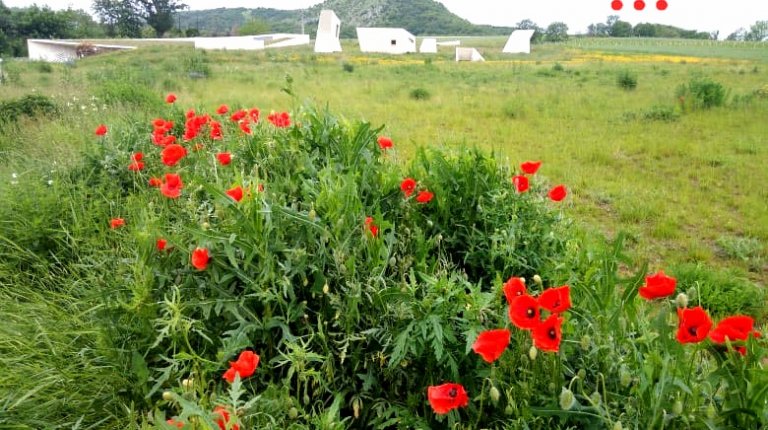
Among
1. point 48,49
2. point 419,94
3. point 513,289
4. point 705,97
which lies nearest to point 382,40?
point 48,49

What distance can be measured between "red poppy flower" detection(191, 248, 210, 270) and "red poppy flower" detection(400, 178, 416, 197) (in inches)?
35.1

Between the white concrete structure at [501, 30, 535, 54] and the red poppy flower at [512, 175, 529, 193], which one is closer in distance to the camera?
the red poppy flower at [512, 175, 529, 193]

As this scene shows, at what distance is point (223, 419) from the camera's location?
107cm

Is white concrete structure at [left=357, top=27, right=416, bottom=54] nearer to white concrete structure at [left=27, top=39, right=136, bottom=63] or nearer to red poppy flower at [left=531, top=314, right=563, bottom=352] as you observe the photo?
white concrete structure at [left=27, top=39, right=136, bottom=63]

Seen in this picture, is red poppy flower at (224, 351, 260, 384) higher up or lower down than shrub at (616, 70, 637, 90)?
lower down

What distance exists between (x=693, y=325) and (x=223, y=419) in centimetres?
97

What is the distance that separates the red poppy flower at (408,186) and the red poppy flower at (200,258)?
893mm

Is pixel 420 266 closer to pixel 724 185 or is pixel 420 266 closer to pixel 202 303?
pixel 202 303

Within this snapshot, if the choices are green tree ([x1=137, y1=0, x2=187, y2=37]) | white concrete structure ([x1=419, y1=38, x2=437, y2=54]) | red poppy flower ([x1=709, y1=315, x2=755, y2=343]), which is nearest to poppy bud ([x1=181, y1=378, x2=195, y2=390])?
red poppy flower ([x1=709, y1=315, x2=755, y2=343])

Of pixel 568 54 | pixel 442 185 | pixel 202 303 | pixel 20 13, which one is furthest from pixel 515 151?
pixel 20 13

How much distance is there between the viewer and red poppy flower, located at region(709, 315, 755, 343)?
1045mm

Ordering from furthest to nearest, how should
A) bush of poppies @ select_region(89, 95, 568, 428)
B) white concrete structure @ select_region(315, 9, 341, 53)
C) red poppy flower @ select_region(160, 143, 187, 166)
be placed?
white concrete structure @ select_region(315, 9, 341, 53)
red poppy flower @ select_region(160, 143, 187, 166)
bush of poppies @ select_region(89, 95, 568, 428)

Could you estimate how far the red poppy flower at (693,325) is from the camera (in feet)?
3.36

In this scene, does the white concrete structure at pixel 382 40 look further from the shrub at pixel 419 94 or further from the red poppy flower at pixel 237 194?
the red poppy flower at pixel 237 194
